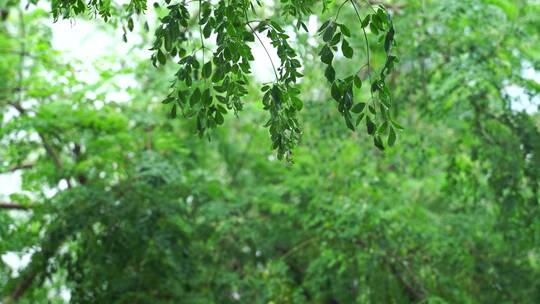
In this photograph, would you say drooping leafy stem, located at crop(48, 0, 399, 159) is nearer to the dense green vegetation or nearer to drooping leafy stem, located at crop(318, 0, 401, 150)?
drooping leafy stem, located at crop(318, 0, 401, 150)

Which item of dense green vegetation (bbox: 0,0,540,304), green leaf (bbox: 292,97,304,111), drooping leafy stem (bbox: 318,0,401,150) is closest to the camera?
drooping leafy stem (bbox: 318,0,401,150)

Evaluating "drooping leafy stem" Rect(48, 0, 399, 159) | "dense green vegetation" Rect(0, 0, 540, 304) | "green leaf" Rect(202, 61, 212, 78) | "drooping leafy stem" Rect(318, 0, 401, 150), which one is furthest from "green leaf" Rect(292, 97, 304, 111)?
"dense green vegetation" Rect(0, 0, 540, 304)

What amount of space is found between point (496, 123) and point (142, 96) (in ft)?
12.4

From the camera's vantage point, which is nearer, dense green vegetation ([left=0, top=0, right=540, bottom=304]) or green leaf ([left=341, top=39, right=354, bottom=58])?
green leaf ([left=341, top=39, right=354, bottom=58])

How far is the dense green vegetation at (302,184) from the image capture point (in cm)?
671

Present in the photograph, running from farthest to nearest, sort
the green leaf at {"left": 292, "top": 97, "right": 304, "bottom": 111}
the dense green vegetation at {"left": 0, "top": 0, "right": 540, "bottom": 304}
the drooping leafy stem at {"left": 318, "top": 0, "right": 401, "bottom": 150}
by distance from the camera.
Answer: the dense green vegetation at {"left": 0, "top": 0, "right": 540, "bottom": 304}, the green leaf at {"left": 292, "top": 97, "right": 304, "bottom": 111}, the drooping leafy stem at {"left": 318, "top": 0, "right": 401, "bottom": 150}

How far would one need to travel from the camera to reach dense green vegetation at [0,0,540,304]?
671cm

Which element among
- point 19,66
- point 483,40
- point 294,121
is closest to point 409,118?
point 483,40

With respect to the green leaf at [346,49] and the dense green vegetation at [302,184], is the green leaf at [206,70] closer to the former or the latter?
the green leaf at [346,49]

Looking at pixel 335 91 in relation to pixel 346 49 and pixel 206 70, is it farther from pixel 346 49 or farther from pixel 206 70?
pixel 206 70

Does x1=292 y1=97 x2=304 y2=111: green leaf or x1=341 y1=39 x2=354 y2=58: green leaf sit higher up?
x1=341 y1=39 x2=354 y2=58: green leaf

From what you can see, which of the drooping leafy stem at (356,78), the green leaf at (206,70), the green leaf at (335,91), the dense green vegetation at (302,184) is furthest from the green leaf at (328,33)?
the dense green vegetation at (302,184)

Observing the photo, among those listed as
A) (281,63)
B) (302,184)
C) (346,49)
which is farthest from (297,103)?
(302,184)

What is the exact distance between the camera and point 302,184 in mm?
8312
